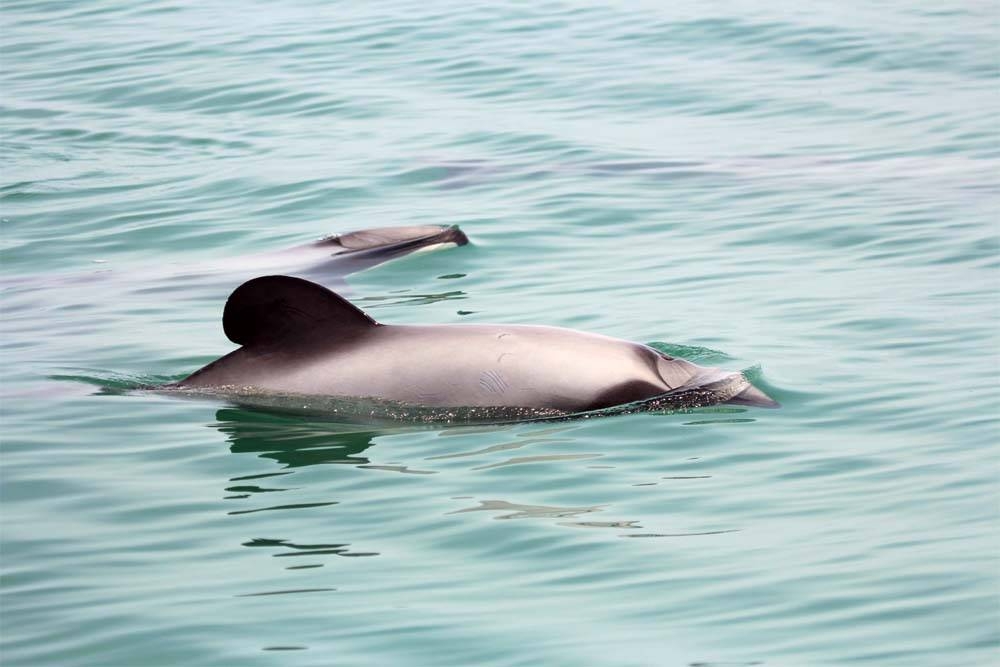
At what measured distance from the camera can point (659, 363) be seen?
9.74 m

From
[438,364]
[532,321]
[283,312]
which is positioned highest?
[283,312]

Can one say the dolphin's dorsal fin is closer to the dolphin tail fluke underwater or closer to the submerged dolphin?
the submerged dolphin

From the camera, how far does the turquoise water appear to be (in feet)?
22.1

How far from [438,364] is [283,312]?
950 mm

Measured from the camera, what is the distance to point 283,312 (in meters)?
9.36

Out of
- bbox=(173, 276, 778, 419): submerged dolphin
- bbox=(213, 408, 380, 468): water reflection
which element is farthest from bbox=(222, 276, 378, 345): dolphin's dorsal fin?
bbox=(213, 408, 380, 468): water reflection

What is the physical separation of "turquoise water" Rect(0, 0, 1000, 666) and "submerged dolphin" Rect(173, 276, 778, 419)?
8.6 inches

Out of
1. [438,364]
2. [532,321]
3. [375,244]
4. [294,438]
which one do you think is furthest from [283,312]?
[375,244]

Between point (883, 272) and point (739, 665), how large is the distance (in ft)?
27.2

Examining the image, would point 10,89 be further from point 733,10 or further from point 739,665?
point 739,665

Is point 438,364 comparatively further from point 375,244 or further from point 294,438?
point 375,244

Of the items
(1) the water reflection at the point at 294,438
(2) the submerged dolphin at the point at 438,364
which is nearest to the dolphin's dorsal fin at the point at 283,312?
(2) the submerged dolphin at the point at 438,364

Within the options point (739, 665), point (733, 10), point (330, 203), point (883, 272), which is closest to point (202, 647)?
point (739, 665)

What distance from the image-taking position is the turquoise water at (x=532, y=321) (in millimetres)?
6727
